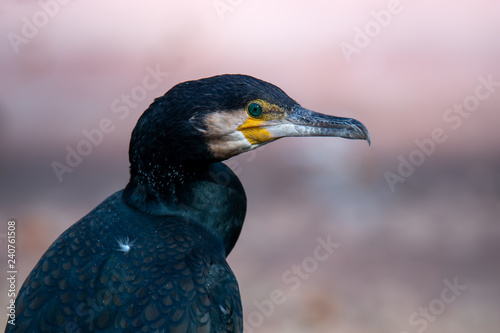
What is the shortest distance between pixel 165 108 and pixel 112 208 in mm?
533

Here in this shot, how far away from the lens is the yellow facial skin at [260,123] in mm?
3100

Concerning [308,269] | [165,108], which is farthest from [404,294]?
[165,108]

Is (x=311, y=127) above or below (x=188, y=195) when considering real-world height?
above

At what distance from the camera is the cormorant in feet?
9.27

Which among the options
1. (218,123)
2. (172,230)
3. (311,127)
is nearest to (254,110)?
(218,123)

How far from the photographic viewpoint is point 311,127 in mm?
3186

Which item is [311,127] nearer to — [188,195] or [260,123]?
[260,123]

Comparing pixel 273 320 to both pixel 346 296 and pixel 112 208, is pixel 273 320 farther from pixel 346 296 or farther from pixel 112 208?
pixel 112 208

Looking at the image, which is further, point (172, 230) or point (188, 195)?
point (188, 195)

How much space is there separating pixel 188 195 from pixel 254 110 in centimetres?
50

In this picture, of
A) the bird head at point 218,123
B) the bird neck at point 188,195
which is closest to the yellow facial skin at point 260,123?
the bird head at point 218,123

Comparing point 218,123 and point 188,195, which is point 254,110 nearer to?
point 218,123

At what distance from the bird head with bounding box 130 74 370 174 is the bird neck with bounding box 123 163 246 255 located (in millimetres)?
74

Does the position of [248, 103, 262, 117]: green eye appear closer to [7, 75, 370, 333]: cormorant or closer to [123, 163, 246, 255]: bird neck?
[7, 75, 370, 333]: cormorant
